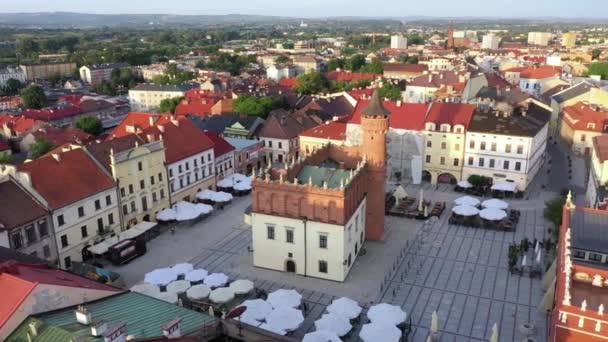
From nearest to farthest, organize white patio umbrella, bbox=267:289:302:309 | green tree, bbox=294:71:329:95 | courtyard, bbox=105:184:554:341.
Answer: white patio umbrella, bbox=267:289:302:309, courtyard, bbox=105:184:554:341, green tree, bbox=294:71:329:95

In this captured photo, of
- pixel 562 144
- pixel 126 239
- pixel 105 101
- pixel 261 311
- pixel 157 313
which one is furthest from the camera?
pixel 105 101

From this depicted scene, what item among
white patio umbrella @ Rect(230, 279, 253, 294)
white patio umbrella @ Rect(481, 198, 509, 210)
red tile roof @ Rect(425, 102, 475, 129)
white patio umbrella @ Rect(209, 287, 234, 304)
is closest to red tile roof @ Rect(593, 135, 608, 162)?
white patio umbrella @ Rect(481, 198, 509, 210)

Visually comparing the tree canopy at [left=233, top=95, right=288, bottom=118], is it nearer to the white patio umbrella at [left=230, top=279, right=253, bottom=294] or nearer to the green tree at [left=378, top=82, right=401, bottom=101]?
the green tree at [left=378, top=82, right=401, bottom=101]

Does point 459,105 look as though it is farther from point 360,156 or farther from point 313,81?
point 313,81

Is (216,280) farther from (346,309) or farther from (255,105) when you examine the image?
(255,105)

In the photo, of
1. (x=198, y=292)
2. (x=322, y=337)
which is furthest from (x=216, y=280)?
(x=322, y=337)

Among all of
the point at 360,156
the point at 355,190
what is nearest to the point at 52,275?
the point at 355,190
